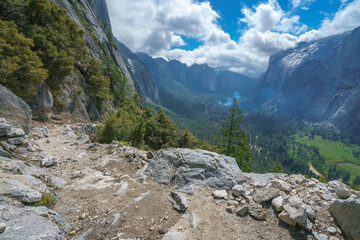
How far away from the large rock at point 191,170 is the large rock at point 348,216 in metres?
3.12

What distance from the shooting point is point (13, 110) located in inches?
347

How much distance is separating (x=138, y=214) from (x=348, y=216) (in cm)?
Result: 627

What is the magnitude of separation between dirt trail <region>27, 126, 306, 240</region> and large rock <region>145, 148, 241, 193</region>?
435mm

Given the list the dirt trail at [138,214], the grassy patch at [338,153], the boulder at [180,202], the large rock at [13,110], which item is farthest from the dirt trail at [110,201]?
the grassy patch at [338,153]

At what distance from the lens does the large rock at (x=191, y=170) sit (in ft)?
22.0

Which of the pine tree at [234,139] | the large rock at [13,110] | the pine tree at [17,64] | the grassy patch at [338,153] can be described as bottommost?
the grassy patch at [338,153]

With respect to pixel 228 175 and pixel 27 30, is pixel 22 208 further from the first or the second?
pixel 27 30

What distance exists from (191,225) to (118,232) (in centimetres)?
209

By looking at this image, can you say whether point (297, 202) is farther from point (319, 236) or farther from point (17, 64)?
point (17, 64)

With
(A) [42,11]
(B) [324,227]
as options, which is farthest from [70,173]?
(A) [42,11]

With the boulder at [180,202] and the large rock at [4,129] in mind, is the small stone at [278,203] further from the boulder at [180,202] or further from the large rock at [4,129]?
the large rock at [4,129]

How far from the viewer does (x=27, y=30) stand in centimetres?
1602

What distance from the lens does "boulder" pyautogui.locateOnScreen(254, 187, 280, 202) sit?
5485 mm

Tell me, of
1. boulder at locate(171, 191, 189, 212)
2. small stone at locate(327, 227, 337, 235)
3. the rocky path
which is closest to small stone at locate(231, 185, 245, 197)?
the rocky path
